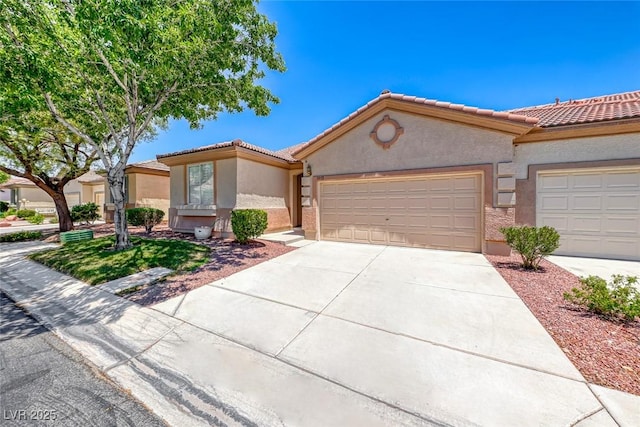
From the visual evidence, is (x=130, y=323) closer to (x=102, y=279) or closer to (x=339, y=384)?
(x=102, y=279)

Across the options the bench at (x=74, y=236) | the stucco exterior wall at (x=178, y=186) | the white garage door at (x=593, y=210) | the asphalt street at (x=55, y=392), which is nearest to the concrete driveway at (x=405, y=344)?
the asphalt street at (x=55, y=392)

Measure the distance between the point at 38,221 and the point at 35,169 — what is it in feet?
38.1

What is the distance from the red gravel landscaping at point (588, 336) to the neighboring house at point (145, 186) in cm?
1889

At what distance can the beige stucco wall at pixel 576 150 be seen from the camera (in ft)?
21.3

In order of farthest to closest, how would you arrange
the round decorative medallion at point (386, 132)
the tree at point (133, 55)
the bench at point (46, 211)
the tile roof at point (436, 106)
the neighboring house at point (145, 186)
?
the bench at point (46, 211) → the neighboring house at point (145, 186) → the round decorative medallion at point (386, 132) → the tile roof at point (436, 106) → the tree at point (133, 55)

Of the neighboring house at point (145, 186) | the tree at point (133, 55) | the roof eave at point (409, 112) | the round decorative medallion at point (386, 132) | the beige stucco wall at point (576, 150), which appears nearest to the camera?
the tree at point (133, 55)

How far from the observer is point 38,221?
60.4 feet

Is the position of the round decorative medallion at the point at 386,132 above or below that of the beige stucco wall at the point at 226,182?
above

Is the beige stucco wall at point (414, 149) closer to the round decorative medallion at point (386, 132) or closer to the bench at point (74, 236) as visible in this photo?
the round decorative medallion at point (386, 132)

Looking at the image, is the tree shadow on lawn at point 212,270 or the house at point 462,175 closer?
the tree shadow on lawn at point 212,270

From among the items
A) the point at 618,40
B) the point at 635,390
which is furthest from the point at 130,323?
the point at 618,40

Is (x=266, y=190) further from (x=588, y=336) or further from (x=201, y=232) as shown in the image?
(x=588, y=336)

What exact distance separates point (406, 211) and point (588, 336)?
576cm

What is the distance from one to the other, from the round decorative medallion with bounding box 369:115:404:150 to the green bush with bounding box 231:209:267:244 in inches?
208
